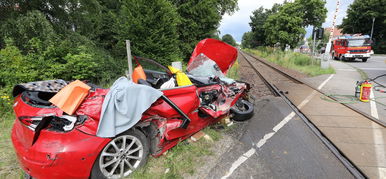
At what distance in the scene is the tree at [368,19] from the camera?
35.3 meters

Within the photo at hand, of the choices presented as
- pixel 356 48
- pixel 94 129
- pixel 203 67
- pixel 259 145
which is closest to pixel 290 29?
pixel 356 48

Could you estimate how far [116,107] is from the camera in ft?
7.16

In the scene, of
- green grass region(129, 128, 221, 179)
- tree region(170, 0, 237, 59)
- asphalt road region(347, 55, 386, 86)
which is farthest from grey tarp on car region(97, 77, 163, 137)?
tree region(170, 0, 237, 59)

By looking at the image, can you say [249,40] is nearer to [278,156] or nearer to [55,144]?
[278,156]

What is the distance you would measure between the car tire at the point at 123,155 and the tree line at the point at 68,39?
13.3 ft

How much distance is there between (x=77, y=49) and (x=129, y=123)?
5027 mm

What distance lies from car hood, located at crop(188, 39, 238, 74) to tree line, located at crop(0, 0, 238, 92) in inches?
138

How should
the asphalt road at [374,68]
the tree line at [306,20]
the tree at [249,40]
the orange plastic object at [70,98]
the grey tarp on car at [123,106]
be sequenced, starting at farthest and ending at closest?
the tree at [249,40], the tree line at [306,20], the asphalt road at [374,68], the grey tarp on car at [123,106], the orange plastic object at [70,98]

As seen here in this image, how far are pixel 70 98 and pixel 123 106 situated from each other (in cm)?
57

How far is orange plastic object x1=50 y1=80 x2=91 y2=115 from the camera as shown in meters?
2.00

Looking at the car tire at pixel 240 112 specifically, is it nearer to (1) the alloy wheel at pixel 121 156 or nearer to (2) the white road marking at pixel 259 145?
(2) the white road marking at pixel 259 145

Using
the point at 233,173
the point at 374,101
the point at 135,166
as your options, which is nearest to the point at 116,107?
the point at 135,166

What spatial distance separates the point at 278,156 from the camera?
9.69 ft

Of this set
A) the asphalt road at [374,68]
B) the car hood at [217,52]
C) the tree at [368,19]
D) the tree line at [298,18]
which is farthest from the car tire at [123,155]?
the tree at [368,19]
